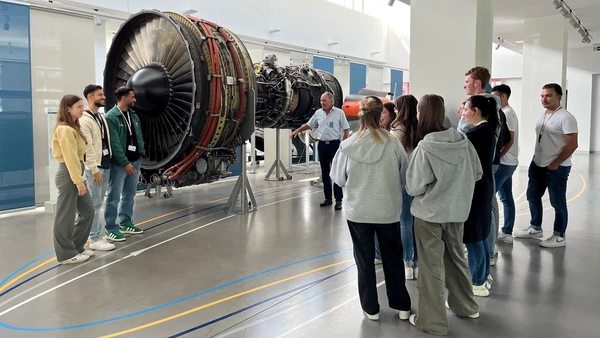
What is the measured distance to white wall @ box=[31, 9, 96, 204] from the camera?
644cm

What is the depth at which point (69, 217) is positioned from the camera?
3.96 metres

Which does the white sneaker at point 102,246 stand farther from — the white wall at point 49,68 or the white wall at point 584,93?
the white wall at point 584,93

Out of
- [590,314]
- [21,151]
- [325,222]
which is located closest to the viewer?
[590,314]

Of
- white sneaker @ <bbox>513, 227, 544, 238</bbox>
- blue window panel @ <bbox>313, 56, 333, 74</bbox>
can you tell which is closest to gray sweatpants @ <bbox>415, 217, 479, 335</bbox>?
white sneaker @ <bbox>513, 227, 544, 238</bbox>

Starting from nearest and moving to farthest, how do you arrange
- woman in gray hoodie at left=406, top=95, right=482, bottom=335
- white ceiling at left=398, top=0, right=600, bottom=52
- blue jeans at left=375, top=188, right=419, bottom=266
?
woman in gray hoodie at left=406, top=95, right=482, bottom=335 < blue jeans at left=375, top=188, right=419, bottom=266 < white ceiling at left=398, top=0, right=600, bottom=52

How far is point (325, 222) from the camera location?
5.66 m

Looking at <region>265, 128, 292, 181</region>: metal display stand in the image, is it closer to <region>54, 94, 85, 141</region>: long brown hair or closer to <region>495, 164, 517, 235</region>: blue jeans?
<region>495, 164, 517, 235</region>: blue jeans

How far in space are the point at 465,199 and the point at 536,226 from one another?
2716 mm

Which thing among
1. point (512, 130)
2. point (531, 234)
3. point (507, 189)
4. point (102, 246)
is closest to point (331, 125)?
point (507, 189)

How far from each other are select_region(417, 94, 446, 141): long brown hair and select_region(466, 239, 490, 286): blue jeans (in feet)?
Answer: 3.03

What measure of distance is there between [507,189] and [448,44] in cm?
158

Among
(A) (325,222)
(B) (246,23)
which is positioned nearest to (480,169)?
(A) (325,222)

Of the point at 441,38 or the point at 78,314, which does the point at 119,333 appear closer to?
the point at 78,314

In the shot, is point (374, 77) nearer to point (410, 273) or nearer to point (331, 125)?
point (331, 125)
